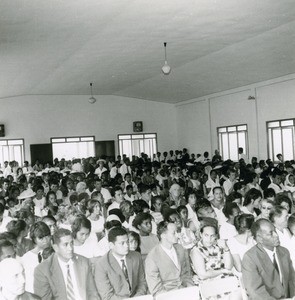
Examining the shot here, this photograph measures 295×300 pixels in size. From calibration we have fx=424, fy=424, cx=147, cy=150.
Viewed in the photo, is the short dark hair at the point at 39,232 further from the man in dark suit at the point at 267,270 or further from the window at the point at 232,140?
the window at the point at 232,140

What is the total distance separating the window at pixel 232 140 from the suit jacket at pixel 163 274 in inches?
490

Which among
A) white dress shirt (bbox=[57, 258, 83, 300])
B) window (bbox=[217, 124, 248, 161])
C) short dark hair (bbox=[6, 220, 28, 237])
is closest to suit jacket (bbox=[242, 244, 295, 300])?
white dress shirt (bbox=[57, 258, 83, 300])

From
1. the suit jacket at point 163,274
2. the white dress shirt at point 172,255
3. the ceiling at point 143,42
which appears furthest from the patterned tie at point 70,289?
the ceiling at point 143,42

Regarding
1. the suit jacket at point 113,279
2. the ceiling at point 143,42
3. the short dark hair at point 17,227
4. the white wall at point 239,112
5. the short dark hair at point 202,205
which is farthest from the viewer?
the white wall at point 239,112

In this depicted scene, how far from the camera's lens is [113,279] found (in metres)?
3.95

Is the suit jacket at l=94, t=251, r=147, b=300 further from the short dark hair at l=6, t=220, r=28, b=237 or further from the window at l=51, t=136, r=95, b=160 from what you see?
the window at l=51, t=136, r=95, b=160

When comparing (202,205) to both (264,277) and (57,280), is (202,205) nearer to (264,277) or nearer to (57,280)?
(264,277)

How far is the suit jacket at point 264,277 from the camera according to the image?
371 centimetres

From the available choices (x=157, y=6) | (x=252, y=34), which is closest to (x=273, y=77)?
(x=252, y=34)

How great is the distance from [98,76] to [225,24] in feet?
21.8

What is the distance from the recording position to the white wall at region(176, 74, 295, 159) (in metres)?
14.2

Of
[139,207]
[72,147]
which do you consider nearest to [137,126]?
[72,147]

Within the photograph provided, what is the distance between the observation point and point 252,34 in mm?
9688

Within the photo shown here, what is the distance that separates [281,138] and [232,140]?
268 cm
